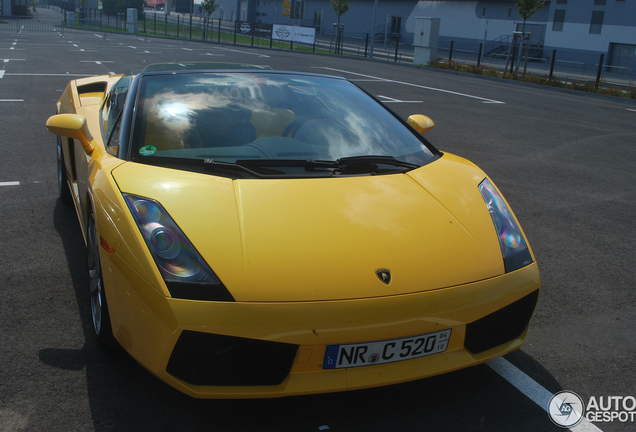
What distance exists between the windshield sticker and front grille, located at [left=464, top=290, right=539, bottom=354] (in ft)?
5.32

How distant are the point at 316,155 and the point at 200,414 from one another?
1.34 metres

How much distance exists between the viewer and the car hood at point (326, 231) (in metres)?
1.95

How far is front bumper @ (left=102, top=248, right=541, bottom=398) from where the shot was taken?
184cm

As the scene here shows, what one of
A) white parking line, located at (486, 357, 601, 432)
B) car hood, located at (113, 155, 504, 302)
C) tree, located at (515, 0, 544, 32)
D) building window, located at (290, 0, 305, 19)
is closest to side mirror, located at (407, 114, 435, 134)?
car hood, located at (113, 155, 504, 302)

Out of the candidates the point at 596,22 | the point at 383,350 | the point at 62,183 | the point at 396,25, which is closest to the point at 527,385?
the point at 383,350

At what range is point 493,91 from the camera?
16.3m

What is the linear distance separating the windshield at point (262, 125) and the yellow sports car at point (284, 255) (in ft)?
0.04

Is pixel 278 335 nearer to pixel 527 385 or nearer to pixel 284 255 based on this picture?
pixel 284 255

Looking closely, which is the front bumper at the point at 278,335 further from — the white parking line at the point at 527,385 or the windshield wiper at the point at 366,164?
the windshield wiper at the point at 366,164

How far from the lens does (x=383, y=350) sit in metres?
1.93

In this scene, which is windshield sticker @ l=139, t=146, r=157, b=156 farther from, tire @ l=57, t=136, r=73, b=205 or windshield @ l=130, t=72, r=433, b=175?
tire @ l=57, t=136, r=73, b=205

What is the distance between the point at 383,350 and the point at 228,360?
20.8 inches

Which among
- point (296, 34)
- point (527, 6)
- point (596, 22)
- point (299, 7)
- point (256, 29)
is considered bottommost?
point (296, 34)

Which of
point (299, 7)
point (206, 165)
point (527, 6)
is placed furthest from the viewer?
point (299, 7)
